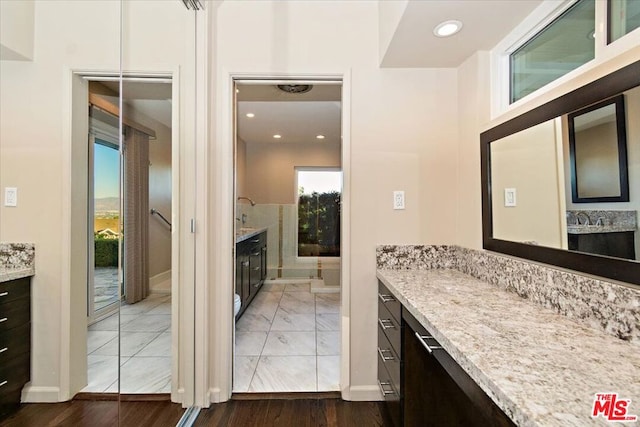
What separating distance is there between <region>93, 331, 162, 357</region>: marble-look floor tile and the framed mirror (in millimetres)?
2427

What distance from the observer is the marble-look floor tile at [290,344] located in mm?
2605

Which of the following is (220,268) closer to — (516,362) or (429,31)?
(516,362)

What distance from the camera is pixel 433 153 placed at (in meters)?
2.02

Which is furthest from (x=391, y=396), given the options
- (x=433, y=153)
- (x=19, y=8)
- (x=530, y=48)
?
(x=19, y=8)

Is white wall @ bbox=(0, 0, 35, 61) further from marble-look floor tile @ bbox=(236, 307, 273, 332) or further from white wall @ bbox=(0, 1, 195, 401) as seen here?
marble-look floor tile @ bbox=(236, 307, 273, 332)

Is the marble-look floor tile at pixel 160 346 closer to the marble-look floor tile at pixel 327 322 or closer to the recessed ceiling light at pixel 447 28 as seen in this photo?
the marble-look floor tile at pixel 327 322

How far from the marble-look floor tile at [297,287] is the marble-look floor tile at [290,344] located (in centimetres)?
171

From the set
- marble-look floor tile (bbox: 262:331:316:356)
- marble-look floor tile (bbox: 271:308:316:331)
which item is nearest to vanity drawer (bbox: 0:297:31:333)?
marble-look floor tile (bbox: 262:331:316:356)

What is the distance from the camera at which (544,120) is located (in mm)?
1286

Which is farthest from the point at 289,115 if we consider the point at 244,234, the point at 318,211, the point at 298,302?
the point at 298,302

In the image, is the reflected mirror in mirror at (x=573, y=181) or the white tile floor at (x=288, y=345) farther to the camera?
the white tile floor at (x=288, y=345)

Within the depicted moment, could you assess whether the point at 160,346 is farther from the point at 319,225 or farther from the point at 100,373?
the point at 319,225

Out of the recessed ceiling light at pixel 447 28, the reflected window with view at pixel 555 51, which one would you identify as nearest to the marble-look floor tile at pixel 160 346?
the recessed ceiling light at pixel 447 28

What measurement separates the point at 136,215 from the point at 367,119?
167cm
